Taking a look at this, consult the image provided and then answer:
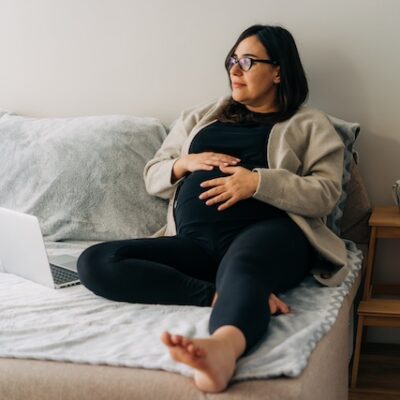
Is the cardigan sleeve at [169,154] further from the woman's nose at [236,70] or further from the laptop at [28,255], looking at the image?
the laptop at [28,255]

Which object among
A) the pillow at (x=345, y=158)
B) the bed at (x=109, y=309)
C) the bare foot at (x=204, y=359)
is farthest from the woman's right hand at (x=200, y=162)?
the bare foot at (x=204, y=359)

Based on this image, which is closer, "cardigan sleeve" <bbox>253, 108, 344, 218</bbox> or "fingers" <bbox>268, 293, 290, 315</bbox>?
"fingers" <bbox>268, 293, 290, 315</bbox>

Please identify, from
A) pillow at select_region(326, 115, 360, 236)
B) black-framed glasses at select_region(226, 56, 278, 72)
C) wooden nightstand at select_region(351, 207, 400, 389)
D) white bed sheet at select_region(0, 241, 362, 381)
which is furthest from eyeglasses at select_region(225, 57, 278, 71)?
white bed sheet at select_region(0, 241, 362, 381)

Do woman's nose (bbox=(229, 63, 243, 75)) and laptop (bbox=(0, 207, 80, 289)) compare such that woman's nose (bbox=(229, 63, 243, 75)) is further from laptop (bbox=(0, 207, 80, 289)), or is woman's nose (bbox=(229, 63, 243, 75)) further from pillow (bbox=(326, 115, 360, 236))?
laptop (bbox=(0, 207, 80, 289))

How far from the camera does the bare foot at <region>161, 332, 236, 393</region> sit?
105cm

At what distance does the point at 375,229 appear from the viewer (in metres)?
1.86

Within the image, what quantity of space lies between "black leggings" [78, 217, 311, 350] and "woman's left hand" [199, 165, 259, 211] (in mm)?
68

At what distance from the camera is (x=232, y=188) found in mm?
1645

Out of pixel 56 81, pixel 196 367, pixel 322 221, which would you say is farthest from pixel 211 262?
pixel 56 81

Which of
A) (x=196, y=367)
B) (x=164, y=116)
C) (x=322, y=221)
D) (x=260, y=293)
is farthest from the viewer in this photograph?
(x=164, y=116)

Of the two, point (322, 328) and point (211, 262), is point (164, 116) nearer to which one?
point (211, 262)

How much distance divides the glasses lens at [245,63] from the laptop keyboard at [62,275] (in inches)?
30.0

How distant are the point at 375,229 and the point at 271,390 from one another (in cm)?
91

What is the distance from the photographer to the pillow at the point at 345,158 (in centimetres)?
190
